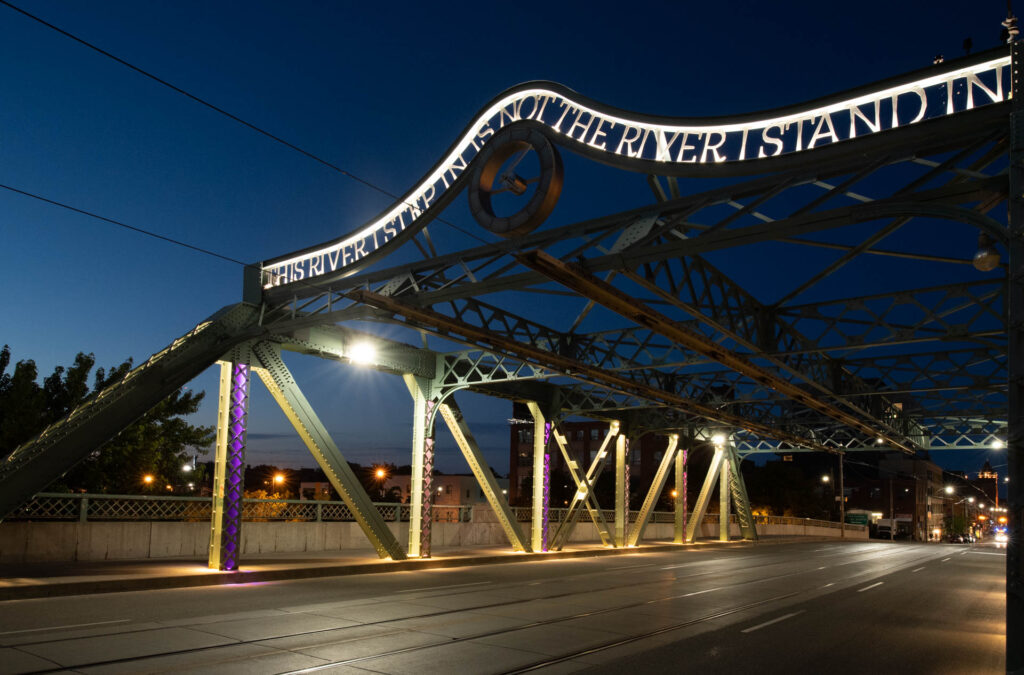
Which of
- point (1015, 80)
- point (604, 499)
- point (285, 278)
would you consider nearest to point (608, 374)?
point (285, 278)

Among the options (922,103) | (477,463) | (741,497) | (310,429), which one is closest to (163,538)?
(310,429)

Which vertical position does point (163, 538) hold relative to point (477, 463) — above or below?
below

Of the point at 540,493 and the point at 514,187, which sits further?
the point at 540,493

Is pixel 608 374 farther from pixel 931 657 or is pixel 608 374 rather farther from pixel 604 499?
pixel 604 499

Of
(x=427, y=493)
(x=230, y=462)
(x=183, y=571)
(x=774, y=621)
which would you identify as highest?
(x=230, y=462)

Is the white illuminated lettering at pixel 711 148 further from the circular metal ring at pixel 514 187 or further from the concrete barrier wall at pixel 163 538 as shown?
the concrete barrier wall at pixel 163 538

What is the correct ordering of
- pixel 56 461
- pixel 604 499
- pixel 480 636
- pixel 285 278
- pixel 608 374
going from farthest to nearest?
1. pixel 604 499
2. pixel 608 374
3. pixel 285 278
4. pixel 56 461
5. pixel 480 636

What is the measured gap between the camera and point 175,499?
71.5 feet

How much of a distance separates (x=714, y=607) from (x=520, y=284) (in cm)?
683

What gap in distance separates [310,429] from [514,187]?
31.5 ft

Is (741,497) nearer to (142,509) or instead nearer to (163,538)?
(163,538)

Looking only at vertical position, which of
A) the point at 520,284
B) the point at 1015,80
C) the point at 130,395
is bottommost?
the point at 130,395

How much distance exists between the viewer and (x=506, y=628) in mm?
11781

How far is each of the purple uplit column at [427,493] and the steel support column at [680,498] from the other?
751 inches
